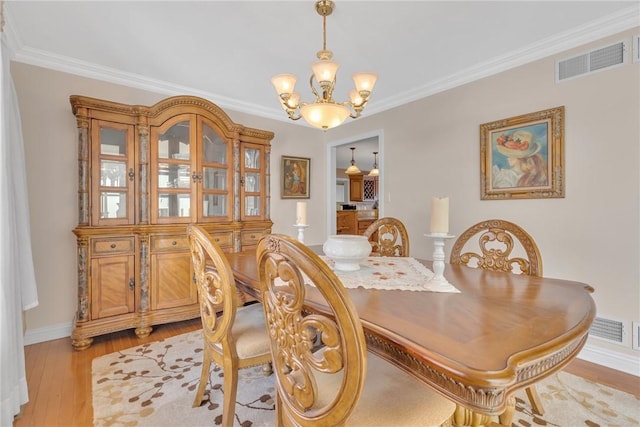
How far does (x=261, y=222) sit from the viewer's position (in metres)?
3.30

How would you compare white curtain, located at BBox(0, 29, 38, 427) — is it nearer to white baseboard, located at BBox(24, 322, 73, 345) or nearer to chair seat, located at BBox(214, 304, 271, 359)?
white baseboard, located at BBox(24, 322, 73, 345)

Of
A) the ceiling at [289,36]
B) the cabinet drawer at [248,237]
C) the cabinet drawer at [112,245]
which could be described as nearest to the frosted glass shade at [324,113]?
the ceiling at [289,36]

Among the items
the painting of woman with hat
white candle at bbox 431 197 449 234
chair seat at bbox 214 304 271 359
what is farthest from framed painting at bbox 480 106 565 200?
chair seat at bbox 214 304 271 359

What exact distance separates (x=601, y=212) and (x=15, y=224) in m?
3.81

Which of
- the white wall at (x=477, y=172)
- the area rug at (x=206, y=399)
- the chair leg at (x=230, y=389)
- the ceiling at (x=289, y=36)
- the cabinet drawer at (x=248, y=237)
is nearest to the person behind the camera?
the chair leg at (x=230, y=389)

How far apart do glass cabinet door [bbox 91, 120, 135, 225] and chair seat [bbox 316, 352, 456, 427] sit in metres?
2.34

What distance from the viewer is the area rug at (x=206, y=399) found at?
150cm

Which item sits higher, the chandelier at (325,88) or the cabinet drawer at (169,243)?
the chandelier at (325,88)

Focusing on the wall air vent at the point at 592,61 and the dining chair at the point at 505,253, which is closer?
the dining chair at the point at 505,253

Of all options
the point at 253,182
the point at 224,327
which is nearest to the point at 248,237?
the point at 253,182

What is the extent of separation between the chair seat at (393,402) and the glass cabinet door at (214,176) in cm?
231

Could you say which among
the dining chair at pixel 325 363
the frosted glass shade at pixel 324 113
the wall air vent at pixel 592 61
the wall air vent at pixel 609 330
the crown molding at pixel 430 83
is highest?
the crown molding at pixel 430 83

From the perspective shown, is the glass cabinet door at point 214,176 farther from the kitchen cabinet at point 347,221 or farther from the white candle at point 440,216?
the kitchen cabinet at point 347,221

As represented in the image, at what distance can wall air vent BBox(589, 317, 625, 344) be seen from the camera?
197 centimetres
